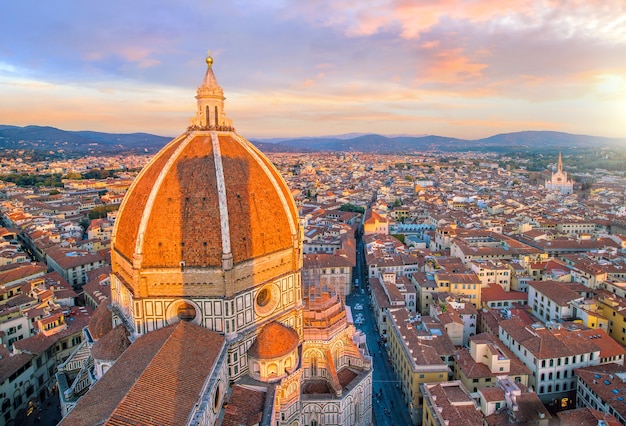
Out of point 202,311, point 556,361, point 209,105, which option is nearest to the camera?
point 202,311

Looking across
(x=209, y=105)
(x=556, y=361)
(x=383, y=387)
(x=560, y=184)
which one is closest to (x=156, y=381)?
(x=209, y=105)

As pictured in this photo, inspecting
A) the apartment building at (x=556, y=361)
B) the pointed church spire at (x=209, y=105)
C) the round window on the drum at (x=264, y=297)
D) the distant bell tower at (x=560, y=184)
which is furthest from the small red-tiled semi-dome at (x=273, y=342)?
the distant bell tower at (x=560, y=184)

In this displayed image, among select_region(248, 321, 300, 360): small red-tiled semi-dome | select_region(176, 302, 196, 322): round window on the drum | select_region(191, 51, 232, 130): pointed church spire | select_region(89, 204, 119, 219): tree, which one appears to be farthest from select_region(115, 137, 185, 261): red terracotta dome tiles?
select_region(89, 204, 119, 219): tree

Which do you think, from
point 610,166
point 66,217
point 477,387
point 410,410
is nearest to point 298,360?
point 410,410

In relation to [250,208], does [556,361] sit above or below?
below

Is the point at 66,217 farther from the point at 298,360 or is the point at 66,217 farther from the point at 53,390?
the point at 298,360

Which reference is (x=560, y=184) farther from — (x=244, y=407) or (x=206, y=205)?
(x=244, y=407)
